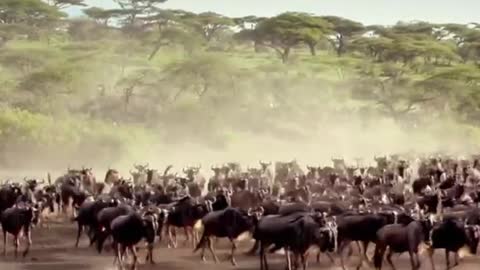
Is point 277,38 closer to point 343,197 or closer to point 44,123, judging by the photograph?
point 44,123

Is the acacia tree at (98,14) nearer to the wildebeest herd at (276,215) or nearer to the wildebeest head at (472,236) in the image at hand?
the wildebeest herd at (276,215)

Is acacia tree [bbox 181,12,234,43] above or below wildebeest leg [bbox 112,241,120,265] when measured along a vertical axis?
above

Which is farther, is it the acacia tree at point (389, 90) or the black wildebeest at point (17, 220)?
the acacia tree at point (389, 90)

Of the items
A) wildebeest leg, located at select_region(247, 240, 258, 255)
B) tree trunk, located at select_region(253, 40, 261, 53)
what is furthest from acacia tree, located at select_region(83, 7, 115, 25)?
wildebeest leg, located at select_region(247, 240, 258, 255)

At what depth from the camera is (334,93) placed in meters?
48.1

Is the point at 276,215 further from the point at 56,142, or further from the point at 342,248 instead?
the point at 56,142

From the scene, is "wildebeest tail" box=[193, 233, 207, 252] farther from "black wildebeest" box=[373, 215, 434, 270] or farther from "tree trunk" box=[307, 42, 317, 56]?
"tree trunk" box=[307, 42, 317, 56]

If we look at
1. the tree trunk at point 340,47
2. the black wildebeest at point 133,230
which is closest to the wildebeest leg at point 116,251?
the black wildebeest at point 133,230

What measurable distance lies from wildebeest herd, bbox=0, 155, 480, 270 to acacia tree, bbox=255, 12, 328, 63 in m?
29.3

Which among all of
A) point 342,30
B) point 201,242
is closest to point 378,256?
point 201,242

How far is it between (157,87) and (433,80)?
1392cm

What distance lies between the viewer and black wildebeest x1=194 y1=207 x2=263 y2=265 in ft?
48.5

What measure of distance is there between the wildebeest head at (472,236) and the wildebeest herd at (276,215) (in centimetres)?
2

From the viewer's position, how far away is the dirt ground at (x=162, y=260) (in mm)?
14570
